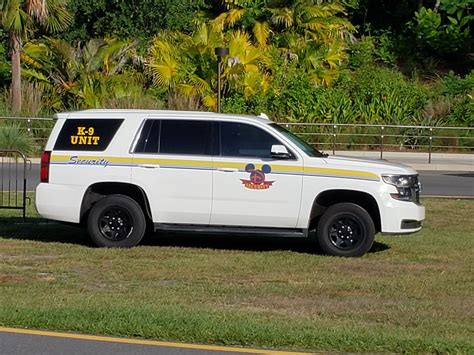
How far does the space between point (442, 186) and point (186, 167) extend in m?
12.3

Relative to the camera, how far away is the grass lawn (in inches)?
345

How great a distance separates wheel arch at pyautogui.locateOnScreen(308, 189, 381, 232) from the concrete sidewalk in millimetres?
17455

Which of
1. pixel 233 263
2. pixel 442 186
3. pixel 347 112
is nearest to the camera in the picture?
pixel 233 263

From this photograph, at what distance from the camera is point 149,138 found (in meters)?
13.4

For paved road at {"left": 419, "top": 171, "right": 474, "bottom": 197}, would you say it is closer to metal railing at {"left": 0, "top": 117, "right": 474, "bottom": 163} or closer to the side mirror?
metal railing at {"left": 0, "top": 117, "right": 474, "bottom": 163}

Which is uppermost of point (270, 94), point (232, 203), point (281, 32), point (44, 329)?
point (281, 32)

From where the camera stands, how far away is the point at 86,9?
38469 mm

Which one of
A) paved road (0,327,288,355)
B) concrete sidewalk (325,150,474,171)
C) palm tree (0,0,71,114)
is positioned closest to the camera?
paved road (0,327,288,355)

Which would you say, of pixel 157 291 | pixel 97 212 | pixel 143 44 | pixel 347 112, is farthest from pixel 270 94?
pixel 157 291

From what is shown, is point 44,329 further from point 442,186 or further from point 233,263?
point 442,186

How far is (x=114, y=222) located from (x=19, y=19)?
2023 cm

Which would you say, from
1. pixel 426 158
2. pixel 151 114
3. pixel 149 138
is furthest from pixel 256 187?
pixel 426 158

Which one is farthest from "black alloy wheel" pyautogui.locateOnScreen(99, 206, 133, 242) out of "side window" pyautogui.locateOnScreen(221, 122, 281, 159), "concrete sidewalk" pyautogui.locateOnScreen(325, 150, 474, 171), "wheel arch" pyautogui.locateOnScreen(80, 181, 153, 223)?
"concrete sidewalk" pyautogui.locateOnScreen(325, 150, 474, 171)

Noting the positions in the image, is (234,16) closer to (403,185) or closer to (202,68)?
(202,68)
